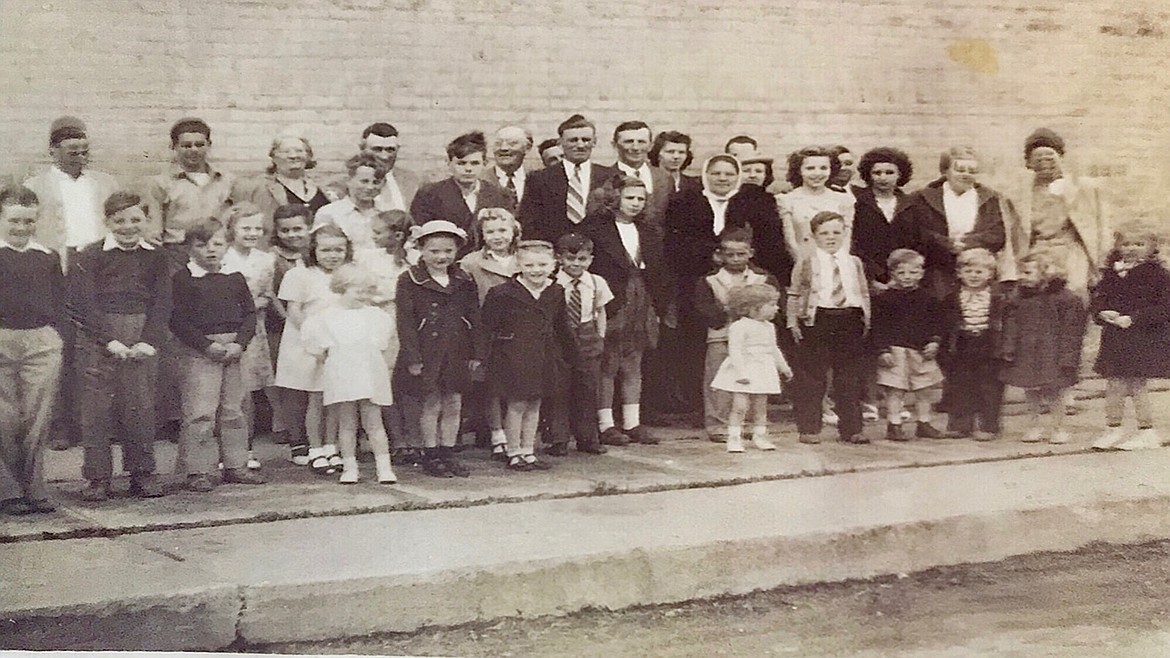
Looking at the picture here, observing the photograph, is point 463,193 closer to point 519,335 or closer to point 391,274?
point 391,274

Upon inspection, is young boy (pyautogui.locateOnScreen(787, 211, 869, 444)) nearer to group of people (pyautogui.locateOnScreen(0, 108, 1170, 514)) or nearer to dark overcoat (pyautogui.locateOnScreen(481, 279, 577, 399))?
group of people (pyautogui.locateOnScreen(0, 108, 1170, 514))

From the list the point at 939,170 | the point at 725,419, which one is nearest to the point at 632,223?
the point at 725,419

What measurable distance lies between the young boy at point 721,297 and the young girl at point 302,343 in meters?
1.09

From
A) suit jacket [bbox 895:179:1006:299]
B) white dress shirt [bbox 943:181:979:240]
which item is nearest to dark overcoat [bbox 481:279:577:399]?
suit jacket [bbox 895:179:1006:299]

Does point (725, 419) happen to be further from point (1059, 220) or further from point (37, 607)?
point (37, 607)

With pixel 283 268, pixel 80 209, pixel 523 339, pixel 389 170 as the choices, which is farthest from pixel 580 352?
pixel 80 209

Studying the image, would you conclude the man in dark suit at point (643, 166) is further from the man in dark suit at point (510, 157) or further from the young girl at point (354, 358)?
the young girl at point (354, 358)

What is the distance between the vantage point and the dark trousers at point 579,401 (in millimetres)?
3383

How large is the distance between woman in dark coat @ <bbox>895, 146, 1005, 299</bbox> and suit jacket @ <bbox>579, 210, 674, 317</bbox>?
2.37ft

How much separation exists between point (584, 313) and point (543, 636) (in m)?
0.99

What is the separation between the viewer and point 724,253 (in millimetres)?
3391

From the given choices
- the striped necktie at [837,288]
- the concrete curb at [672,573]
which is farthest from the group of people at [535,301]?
the concrete curb at [672,573]

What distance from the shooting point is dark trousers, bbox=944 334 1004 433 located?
3348mm

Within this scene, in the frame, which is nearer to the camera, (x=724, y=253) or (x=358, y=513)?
(x=358, y=513)
